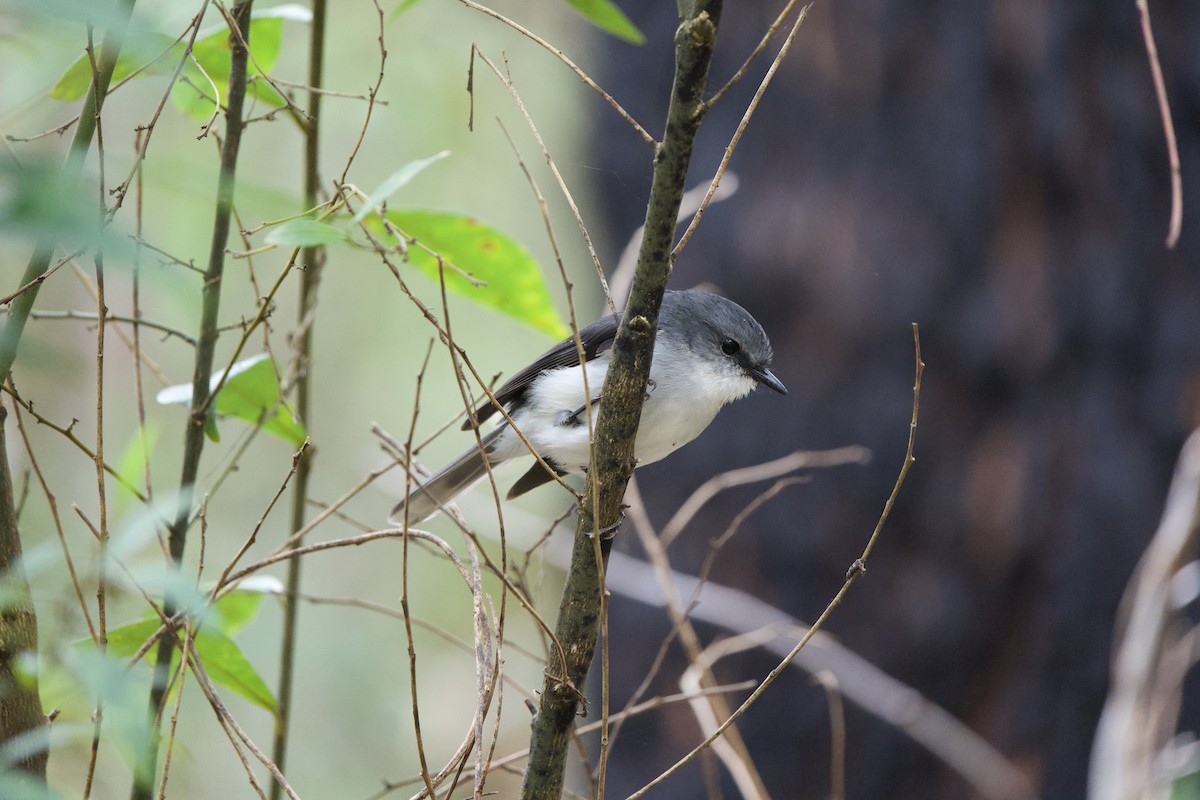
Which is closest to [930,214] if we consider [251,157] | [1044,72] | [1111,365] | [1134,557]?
[1044,72]

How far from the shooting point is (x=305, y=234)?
1414 millimetres

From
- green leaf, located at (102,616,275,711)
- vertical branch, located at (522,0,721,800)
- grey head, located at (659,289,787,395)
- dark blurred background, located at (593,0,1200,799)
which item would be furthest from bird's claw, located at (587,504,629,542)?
dark blurred background, located at (593,0,1200,799)

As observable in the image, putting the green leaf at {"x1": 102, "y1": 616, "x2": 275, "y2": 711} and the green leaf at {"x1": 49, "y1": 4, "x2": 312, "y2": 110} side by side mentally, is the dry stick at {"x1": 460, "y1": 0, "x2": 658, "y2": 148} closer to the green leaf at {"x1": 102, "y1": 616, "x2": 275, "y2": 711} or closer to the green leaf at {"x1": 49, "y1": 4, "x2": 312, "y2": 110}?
the green leaf at {"x1": 49, "y1": 4, "x2": 312, "y2": 110}

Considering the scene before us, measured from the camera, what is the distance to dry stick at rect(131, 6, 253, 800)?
5.62 ft

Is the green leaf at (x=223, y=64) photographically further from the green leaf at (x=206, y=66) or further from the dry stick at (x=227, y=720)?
the dry stick at (x=227, y=720)

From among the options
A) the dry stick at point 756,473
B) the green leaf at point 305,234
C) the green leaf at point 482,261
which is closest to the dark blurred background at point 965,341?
the dry stick at point 756,473

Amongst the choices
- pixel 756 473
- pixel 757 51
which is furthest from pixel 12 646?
pixel 756 473

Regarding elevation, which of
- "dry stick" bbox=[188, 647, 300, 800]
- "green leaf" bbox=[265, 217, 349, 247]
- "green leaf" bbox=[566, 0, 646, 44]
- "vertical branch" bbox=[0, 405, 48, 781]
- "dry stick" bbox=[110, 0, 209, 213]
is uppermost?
"green leaf" bbox=[566, 0, 646, 44]

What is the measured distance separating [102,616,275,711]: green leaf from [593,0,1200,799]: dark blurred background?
9.08 ft

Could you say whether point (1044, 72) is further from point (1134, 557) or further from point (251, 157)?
point (251, 157)

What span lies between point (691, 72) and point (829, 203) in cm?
296

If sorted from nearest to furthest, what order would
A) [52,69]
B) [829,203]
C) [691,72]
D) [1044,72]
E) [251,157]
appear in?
[691,72] < [52,69] < [1044,72] < [829,203] < [251,157]

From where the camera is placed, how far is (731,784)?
13.9 ft

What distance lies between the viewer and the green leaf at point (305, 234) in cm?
138
